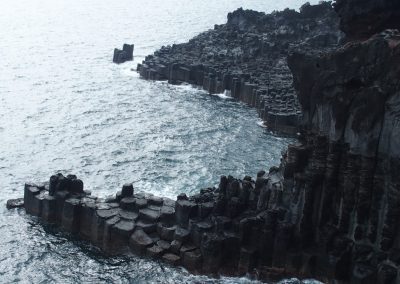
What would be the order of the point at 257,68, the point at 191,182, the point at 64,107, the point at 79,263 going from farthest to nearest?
the point at 257,68 → the point at 64,107 → the point at 191,182 → the point at 79,263

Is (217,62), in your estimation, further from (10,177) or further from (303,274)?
(303,274)

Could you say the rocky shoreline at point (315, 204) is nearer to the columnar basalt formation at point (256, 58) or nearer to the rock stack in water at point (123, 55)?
the columnar basalt formation at point (256, 58)

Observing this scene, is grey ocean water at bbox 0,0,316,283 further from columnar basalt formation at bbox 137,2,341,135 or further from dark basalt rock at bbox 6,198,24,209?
columnar basalt formation at bbox 137,2,341,135

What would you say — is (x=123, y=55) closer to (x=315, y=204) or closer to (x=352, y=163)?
(x=315, y=204)

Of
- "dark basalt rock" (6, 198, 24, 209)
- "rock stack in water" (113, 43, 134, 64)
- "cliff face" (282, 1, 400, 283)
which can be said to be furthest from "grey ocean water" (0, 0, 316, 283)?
"cliff face" (282, 1, 400, 283)

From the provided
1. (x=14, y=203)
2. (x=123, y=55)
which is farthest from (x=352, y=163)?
(x=123, y=55)

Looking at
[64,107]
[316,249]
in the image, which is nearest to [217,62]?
[64,107]

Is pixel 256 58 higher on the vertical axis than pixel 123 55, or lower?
higher
